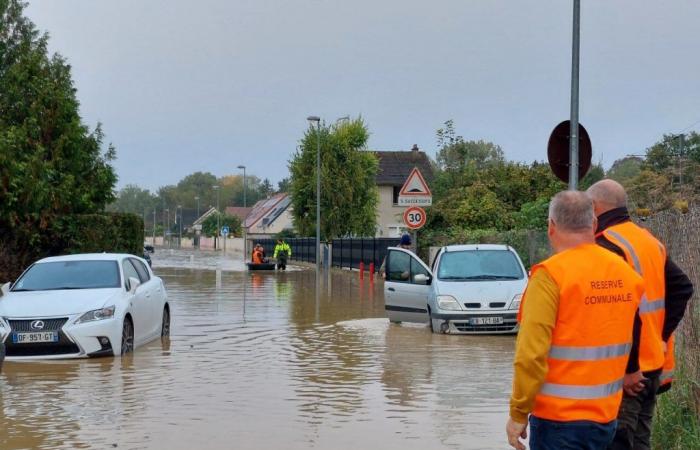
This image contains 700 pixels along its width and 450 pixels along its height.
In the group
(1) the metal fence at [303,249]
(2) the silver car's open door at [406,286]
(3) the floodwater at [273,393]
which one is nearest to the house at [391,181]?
(1) the metal fence at [303,249]

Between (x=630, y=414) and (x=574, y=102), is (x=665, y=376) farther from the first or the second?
(x=574, y=102)

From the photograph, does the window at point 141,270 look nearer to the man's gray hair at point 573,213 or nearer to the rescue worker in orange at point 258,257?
the man's gray hair at point 573,213

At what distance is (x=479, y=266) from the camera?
19297 mm

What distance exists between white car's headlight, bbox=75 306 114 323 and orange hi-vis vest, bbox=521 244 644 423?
1068 centimetres

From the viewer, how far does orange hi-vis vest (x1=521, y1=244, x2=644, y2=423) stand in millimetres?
4973

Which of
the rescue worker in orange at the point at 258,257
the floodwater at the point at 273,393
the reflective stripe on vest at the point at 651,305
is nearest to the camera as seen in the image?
the reflective stripe on vest at the point at 651,305

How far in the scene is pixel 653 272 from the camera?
19.9 ft

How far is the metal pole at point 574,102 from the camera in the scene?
12867 mm

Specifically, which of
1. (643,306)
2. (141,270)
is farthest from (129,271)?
(643,306)

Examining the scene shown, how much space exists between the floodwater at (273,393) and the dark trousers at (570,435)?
4109 mm

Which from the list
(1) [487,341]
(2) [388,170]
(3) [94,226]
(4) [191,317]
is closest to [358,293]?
(3) [94,226]

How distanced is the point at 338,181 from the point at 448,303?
4777 cm

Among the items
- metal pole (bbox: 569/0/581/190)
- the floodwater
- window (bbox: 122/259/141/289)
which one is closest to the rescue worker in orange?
the floodwater

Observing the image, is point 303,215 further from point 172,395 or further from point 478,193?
point 172,395
